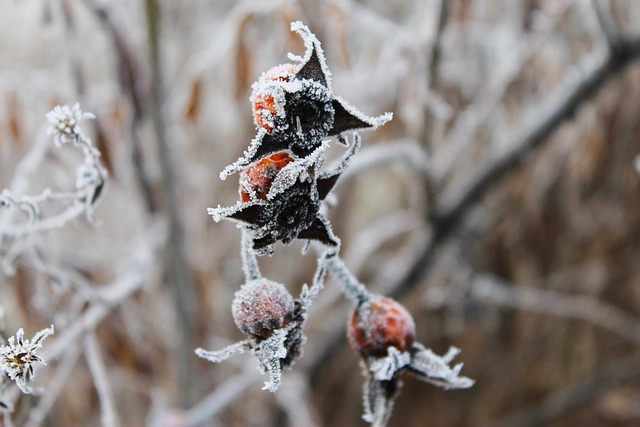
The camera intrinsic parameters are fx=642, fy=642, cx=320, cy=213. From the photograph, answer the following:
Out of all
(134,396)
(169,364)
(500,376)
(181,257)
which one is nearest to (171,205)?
(181,257)

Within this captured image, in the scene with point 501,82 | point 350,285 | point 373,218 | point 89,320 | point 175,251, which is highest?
point 373,218

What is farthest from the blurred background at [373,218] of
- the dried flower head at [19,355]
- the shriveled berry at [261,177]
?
the shriveled berry at [261,177]

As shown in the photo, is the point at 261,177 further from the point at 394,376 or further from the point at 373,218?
the point at 373,218

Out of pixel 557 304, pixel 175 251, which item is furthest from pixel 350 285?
pixel 557 304

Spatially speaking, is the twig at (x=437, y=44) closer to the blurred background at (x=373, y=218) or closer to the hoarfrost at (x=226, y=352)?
the blurred background at (x=373, y=218)

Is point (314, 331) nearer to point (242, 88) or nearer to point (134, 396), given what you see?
point (134, 396)

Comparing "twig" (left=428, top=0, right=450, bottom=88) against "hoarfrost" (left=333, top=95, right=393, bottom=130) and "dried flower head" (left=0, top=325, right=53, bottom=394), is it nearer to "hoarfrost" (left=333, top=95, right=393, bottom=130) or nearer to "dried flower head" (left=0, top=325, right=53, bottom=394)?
"hoarfrost" (left=333, top=95, right=393, bottom=130)
